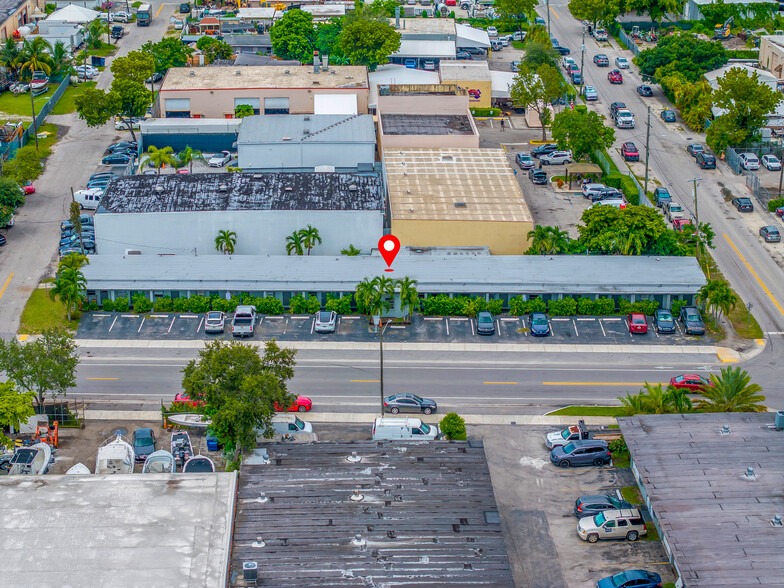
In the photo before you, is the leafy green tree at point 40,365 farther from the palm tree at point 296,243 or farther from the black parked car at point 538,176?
the black parked car at point 538,176

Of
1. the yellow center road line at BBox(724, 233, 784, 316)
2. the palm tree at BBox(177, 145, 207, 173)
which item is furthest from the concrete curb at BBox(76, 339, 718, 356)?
the palm tree at BBox(177, 145, 207, 173)

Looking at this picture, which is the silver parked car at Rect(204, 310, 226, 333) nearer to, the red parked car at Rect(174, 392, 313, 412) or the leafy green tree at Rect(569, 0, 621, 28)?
the red parked car at Rect(174, 392, 313, 412)

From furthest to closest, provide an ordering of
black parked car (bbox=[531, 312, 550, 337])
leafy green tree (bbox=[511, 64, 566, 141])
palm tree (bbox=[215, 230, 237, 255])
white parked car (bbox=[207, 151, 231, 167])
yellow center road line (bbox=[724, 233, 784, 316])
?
leafy green tree (bbox=[511, 64, 566, 141]) < white parked car (bbox=[207, 151, 231, 167]) < palm tree (bbox=[215, 230, 237, 255]) < yellow center road line (bbox=[724, 233, 784, 316]) < black parked car (bbox=[531, 312, 550, 337])

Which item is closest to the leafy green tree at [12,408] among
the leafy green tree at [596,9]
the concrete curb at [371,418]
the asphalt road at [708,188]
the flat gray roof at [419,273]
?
the concrete curb at [371,418]

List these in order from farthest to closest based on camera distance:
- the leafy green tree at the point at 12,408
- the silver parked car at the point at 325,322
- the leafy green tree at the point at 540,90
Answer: the leafy green tree at the point at 540,90, the silver parked car at the point at 325,322, the leafy green tree at the point at 12,408

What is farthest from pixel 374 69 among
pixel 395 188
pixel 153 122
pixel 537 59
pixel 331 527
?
pixel 331 527

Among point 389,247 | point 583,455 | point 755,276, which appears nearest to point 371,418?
point 583,455
